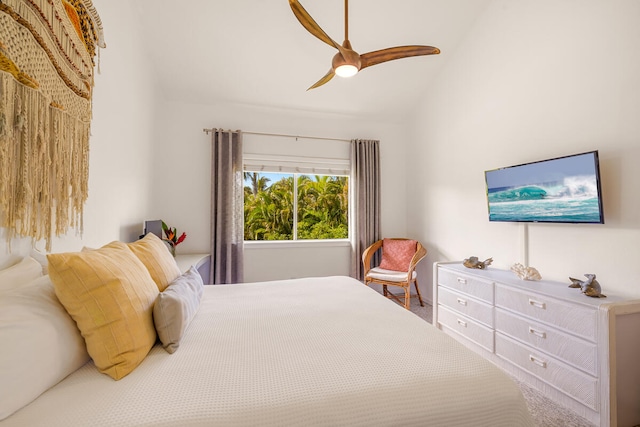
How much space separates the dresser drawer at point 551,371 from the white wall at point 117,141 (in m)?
2.92

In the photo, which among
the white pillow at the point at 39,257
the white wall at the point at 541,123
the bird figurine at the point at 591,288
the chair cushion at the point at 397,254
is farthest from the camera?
the chair cushion at the point at 397,254

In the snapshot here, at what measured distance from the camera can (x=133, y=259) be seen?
1263 mm

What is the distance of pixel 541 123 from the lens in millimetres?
2342

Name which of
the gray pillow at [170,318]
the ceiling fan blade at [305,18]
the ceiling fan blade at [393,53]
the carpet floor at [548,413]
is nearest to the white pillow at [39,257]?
the gray pillow at [170,318]

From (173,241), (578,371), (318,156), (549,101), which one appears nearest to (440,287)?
(578,371)

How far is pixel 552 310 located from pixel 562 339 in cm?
17

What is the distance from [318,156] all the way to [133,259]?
9.84ft

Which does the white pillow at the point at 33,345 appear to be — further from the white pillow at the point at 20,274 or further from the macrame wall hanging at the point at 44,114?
the macrame wall hanging at the point at 44,114

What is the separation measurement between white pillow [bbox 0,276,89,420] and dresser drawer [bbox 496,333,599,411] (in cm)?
248

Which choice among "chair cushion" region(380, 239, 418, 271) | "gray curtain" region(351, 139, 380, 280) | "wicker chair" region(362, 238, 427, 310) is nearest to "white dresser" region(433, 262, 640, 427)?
"wicker chair" region(362, 238, 427, 310)

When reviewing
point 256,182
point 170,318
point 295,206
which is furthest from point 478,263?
point 256,182

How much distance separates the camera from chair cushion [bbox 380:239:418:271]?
12.2ft

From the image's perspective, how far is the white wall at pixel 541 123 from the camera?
183 centimetres

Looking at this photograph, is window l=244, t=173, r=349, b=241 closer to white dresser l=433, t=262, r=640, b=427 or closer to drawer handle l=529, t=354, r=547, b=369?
white dresser l=433, t=262, r=640, b=427
